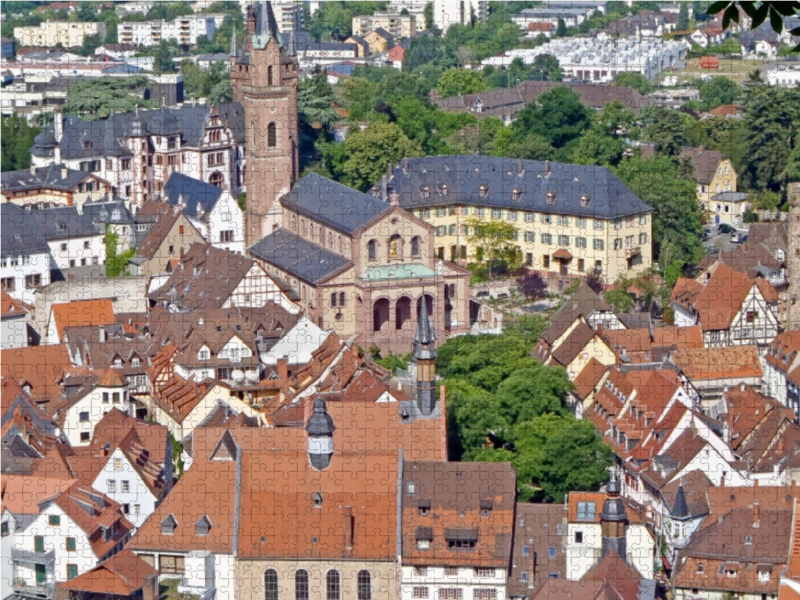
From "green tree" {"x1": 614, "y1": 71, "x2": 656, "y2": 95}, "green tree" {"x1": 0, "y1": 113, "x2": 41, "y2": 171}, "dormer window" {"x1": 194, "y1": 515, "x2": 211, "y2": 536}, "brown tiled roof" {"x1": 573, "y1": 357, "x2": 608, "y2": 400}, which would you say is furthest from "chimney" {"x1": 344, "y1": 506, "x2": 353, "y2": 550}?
"green tree" {"x1": 614, "y1": 71, "x2": 656, "y2": 95}

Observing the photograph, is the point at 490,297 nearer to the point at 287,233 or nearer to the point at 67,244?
the point at 287,233

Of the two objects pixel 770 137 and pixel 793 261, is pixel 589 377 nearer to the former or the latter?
pixel 793 261

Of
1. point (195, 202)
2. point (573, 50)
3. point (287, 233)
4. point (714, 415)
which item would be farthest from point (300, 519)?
point (573, 50)

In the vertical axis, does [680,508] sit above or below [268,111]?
below

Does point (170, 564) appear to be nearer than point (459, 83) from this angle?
Yes

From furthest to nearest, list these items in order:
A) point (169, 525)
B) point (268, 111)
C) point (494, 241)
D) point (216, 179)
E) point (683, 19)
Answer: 1. point (683, 19)
2. point (216, 179)
3. point (268, 111)
4. point (494, 241)
5. point (169, 525)

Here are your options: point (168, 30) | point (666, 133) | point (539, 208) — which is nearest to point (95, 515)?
point (539, 208)

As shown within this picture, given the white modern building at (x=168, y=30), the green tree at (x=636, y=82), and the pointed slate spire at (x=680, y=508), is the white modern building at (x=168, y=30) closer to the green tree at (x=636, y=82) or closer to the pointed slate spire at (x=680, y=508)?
the green tree at (x=636, y=82)
